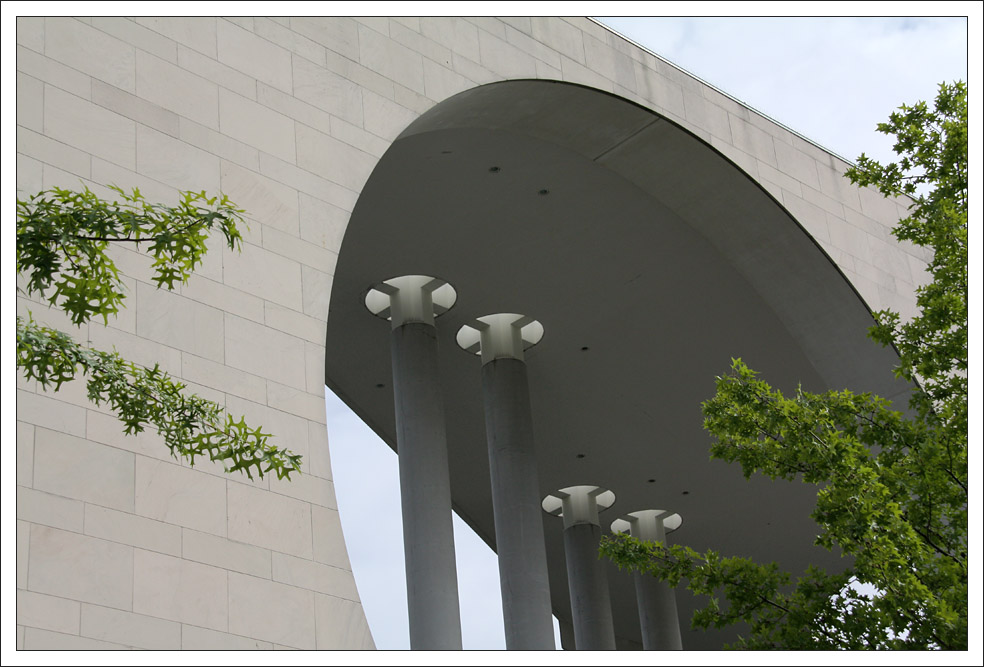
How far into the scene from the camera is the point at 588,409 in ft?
84.3

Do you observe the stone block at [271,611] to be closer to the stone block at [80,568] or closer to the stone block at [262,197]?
the stone block at [80,568]

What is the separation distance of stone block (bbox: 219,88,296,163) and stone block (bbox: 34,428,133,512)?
315cm

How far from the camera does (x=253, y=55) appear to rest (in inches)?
436

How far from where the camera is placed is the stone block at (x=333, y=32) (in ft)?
38.1

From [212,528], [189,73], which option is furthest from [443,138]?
[212,528]

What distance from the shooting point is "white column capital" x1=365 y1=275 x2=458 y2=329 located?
66.6ft

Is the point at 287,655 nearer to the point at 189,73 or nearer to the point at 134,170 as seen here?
the point at 134,170

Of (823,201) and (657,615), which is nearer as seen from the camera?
(823,201)

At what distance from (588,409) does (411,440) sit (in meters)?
8.41

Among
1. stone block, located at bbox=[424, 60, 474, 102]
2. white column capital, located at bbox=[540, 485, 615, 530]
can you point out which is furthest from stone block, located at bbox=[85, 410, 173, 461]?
white column capital, located at bbox=[540, 485, 615, 530]

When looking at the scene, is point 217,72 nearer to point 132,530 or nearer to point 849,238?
point 132,530

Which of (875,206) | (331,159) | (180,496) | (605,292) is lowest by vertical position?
(180,496)

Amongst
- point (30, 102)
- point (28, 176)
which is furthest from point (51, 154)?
point (30, 102)

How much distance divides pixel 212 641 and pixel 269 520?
103cm
